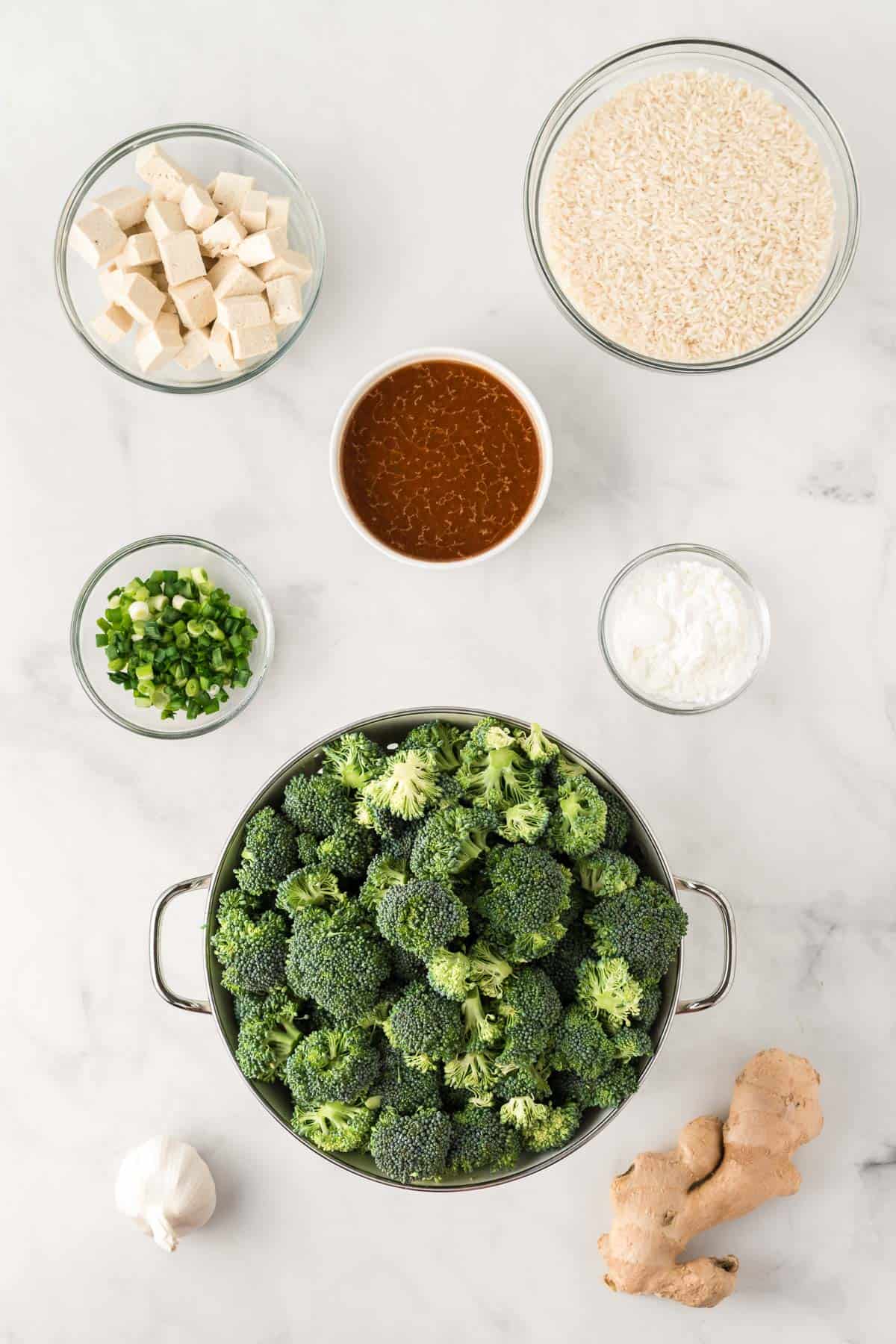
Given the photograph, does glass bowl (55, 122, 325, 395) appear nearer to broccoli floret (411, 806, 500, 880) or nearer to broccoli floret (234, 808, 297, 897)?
broccoli floret (234, 808, 297, 897)

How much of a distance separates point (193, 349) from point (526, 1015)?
65.9 inches

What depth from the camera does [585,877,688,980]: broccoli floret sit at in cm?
206

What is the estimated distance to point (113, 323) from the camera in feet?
7.80

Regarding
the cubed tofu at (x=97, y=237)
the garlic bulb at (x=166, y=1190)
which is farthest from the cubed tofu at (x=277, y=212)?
the garlic bulb at (x=166, y=1190)

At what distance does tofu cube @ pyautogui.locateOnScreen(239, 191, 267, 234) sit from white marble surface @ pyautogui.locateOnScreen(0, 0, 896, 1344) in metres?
0.23

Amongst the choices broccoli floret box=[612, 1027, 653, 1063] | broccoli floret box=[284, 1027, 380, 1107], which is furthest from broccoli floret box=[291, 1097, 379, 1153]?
broccoli floret box=[612, 1027, 653, 1063]

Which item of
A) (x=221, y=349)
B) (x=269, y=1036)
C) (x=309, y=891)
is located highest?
(x=221, y=349)

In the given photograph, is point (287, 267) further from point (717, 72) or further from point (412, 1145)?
point (412, 1145)

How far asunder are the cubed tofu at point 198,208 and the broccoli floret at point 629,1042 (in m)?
2.02

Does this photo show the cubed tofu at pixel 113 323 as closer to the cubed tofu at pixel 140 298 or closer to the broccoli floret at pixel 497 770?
the cubed tofu at pixel 140 298

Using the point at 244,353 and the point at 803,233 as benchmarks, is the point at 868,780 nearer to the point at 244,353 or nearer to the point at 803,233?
the point at 803,233

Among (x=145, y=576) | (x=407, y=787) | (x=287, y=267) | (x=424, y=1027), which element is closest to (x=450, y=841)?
(x=407, y=787)

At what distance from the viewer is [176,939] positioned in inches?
102

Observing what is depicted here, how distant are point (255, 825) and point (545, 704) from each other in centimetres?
81
